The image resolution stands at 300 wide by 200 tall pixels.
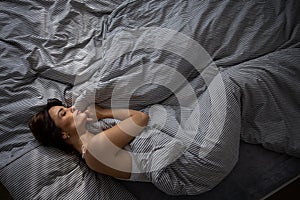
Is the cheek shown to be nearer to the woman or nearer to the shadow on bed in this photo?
the woman

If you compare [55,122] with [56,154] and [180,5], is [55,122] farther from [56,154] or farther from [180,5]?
[180,5]

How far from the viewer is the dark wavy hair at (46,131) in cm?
112

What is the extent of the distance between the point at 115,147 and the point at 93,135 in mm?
131

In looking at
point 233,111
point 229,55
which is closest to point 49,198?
point 233,111

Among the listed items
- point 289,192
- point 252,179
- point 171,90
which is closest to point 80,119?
A: point 171,90

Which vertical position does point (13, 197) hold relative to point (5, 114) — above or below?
below

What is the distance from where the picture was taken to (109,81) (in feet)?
3.92

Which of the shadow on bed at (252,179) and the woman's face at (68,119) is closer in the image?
the shadow on bed at (252,179)

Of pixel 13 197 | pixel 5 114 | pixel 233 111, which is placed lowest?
pixel 13 197

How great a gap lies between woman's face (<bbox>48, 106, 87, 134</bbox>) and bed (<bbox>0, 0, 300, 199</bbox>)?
0.08m

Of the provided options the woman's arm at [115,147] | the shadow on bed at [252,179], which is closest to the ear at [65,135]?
→ the woman's arm at [115,147]

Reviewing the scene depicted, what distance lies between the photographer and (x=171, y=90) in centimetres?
118

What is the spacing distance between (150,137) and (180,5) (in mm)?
701

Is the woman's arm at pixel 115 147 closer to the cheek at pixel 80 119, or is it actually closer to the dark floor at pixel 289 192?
the cheek at pixel 80 119
